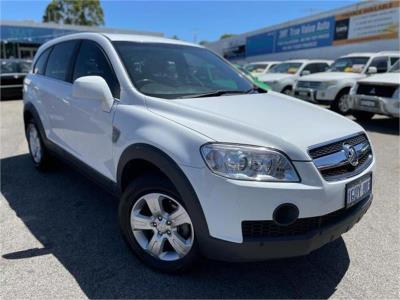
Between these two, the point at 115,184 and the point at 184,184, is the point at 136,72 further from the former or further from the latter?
the point at 184,184

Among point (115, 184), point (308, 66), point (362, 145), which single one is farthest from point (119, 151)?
point (308, 66)

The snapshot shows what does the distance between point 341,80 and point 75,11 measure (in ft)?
177

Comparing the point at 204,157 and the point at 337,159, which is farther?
the point at 337,159

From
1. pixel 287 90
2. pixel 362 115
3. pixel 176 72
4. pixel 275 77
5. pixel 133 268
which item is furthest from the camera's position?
pixel 275 77

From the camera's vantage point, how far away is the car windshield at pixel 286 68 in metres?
14.3

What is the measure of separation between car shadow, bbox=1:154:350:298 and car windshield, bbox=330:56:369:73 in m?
9.30

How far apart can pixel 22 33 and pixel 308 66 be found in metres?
30.5

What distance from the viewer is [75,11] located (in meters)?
56.1

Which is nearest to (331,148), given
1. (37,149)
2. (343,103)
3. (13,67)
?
(37,149)

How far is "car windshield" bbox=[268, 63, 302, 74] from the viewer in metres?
14.3

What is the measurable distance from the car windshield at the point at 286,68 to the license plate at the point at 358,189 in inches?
467

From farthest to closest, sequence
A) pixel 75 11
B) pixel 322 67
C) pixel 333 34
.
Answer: pixel 75 11
pixel 333 34
pixel 322 67

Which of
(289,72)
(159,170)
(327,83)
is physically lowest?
(159,170)

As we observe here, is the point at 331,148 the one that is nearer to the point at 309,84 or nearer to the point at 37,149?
the point at 37,149
